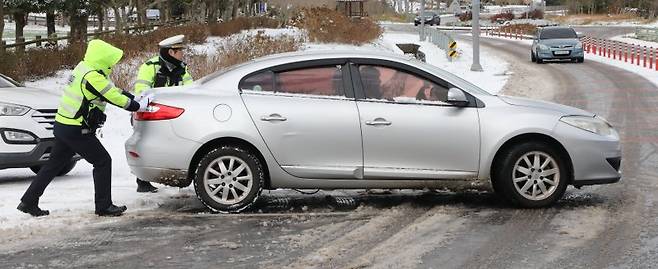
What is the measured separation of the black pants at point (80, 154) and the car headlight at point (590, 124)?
3.95 metres

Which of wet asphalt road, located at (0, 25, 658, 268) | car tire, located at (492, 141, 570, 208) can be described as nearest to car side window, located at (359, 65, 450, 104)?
car tire, located at (492, 141, 570, 208)

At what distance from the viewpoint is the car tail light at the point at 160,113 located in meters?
6.97

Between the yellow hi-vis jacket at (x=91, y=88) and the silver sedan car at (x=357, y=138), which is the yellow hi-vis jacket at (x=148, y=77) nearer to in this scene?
the silver sedan car at (x=357, y=138)

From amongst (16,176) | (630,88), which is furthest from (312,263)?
(630,88)

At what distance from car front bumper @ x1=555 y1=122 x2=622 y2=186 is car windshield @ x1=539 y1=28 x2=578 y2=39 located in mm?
26234

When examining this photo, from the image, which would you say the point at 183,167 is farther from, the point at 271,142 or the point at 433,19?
the point at 433,19

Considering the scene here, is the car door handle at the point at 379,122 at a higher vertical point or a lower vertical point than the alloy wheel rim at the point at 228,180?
higher

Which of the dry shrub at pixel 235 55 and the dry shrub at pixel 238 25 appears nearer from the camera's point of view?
the dry shrub at pixel 235 55

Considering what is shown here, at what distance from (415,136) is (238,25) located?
35.5m

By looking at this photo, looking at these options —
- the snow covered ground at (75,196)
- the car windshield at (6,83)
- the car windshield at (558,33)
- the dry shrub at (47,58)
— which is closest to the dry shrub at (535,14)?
the car windshield at (558,33)

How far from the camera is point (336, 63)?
23.5 feet

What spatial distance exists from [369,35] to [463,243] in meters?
30.9

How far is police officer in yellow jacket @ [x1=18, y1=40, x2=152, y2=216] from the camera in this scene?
6859 mm

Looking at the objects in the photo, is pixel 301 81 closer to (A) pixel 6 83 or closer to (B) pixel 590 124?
(B) pixel 590 124
